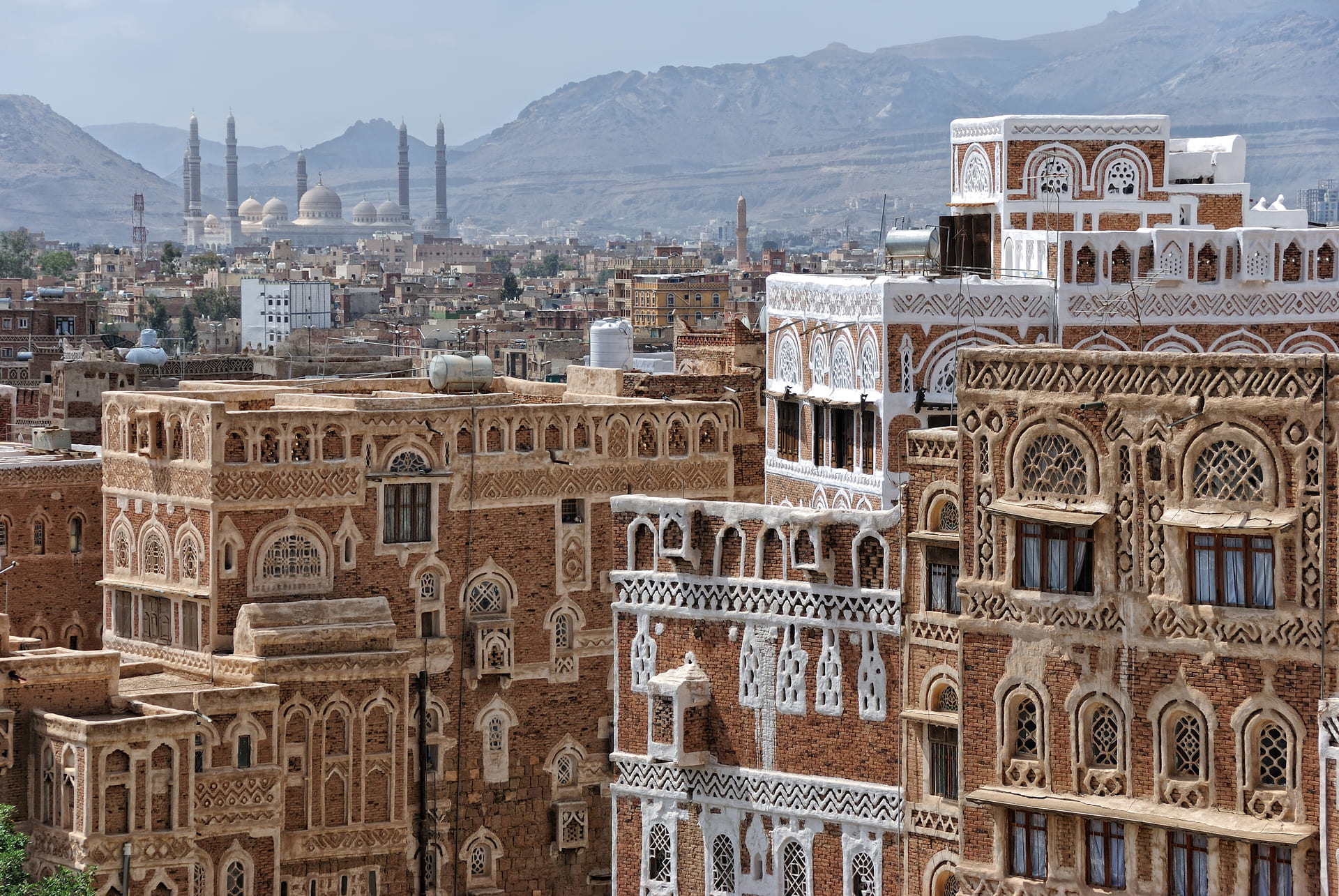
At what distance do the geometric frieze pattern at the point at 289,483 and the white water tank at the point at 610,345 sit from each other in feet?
39.2

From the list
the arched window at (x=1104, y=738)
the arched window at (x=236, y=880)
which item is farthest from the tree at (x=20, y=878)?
the arched window at (x=1104, y=738)

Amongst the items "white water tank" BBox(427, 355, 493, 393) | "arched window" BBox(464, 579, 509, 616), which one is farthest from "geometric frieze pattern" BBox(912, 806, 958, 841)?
"white water tank" BBox(427, 355, 493, 393)

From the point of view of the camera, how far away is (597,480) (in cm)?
3925

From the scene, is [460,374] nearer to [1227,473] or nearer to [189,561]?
[189,561]

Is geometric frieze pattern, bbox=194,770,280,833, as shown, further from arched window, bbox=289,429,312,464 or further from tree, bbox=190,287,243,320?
tree, bbox=190,287,243,320

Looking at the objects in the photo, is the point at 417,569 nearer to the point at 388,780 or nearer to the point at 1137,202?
the point at 388,780

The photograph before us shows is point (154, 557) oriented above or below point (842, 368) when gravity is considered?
below

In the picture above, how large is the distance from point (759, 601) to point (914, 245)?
30.0 feet

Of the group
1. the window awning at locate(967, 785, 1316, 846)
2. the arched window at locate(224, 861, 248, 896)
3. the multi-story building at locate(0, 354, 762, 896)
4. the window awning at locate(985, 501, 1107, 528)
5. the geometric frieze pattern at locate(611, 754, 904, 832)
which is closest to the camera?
the window awning at locate(967, 785, 1316, 846)

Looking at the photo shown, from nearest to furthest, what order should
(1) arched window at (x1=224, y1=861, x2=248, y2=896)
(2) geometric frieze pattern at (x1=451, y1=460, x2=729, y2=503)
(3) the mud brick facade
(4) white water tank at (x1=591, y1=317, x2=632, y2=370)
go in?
(1) arched window at (x1=224, y1=861, x2=248, y2=896) < (2) geometric frieze pattern at (x1=451, y1=460, x2=729, y2=503) < (3) the mud brick facade < (4) white water tank at (x1=591, y1=317, x2=632, y2=370)

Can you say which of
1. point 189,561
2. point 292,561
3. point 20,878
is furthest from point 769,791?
point 189,561

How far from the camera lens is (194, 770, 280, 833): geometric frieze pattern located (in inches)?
1351

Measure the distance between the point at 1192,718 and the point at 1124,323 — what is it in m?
11.1

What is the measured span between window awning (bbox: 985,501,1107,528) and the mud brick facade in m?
19.2
